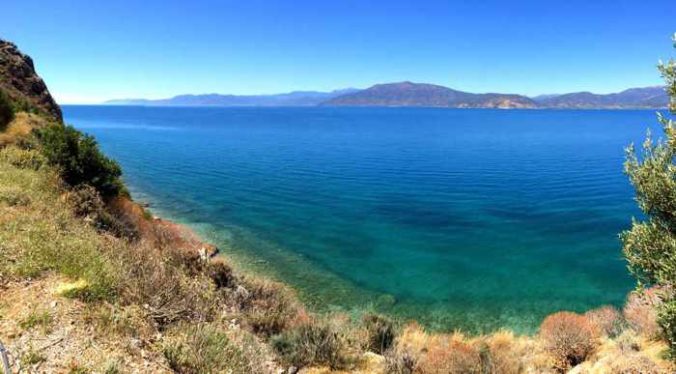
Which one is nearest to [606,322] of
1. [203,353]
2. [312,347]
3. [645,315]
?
[645,315]

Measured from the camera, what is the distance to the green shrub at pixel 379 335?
1233 cm

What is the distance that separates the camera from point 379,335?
499 inches

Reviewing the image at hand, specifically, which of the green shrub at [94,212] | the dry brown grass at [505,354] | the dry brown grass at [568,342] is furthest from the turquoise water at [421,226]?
the green shrub at [94,212]

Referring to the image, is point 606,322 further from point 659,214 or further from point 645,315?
point 659,214

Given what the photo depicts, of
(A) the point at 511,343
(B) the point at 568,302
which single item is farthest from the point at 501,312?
(A) the point at 511,343

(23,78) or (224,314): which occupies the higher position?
(23,78)

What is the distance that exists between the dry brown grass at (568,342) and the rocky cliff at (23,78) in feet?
145

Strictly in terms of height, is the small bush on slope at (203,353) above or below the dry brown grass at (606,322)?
above

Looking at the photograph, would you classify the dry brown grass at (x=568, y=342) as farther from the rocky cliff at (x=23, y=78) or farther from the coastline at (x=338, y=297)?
the rocky cliff at (x=23, y=78)

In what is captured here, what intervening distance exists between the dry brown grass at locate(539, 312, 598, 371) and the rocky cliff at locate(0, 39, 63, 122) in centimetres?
4428

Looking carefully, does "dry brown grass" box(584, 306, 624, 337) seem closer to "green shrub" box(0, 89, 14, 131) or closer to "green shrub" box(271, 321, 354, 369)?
"green shrub" box(271, 321, 354, 369)

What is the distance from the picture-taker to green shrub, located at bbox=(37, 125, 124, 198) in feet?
59.3

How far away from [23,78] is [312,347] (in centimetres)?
4693

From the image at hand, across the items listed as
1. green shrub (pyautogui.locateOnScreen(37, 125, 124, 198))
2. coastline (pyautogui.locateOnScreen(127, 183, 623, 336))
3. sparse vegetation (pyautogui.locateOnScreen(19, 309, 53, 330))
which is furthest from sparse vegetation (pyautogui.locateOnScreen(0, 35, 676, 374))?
coastline (pyautogui.locateOnScreen(127, 183, 623, 336))
